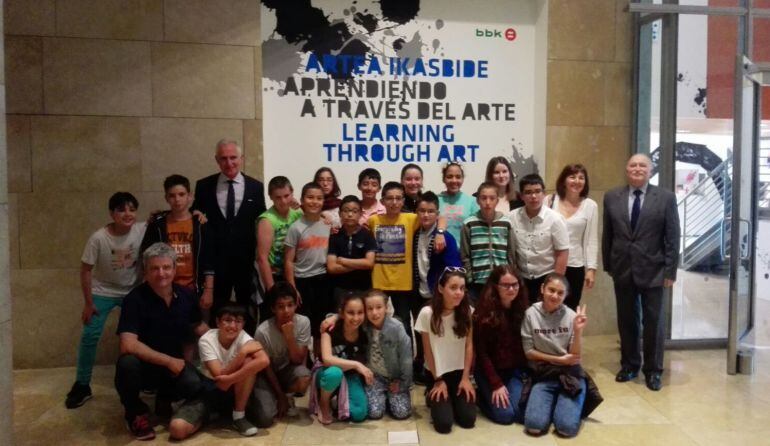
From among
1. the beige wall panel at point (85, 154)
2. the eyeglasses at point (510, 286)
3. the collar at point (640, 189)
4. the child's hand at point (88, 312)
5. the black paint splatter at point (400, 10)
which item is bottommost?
the child's hand at point (88, 312)

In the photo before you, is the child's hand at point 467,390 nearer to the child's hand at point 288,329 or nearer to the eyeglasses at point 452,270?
the eyeglasses at point 452,270

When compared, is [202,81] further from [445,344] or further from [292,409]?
[445,344]

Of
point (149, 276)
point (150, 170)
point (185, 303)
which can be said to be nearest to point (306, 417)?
point (185, 303)

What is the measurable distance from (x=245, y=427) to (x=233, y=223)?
1.39 meters

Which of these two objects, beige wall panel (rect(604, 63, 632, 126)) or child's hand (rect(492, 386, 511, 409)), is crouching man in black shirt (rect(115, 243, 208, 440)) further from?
beige wall panel (rect(604, 63, 632, 126))

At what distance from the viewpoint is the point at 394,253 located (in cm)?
385

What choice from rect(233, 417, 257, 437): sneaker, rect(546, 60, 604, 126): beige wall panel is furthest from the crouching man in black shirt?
rect(546, 60, 604, 126): beige wall panel

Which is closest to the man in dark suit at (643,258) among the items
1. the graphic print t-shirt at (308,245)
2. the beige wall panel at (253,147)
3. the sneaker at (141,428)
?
the graphic print t-shirt at (308,245)

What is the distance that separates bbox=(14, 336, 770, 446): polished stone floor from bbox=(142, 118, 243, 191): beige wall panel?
1.71 m

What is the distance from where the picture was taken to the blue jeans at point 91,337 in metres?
3.83

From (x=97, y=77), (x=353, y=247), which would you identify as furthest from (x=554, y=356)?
(x=97, y=77)

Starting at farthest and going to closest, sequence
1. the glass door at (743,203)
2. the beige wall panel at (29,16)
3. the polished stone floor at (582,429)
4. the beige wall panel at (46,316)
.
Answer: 1. the beige wall panel at (46,316)
2. the beige wall panel at (29,16)
3. the glass door at (743,203)
4. the polished stone floor at (582,429)

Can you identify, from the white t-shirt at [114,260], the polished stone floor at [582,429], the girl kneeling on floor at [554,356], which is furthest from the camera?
the white t-shirt at [114,260]

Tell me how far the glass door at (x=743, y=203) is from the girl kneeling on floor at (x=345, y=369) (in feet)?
9.44
